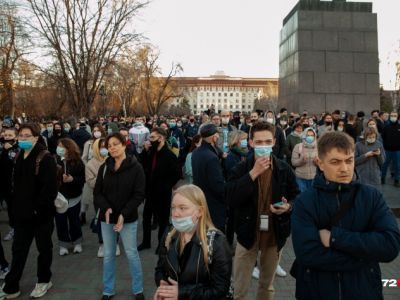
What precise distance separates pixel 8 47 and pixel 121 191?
27957mm

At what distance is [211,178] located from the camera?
4.97 m

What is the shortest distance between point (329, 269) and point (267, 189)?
1.48 metres

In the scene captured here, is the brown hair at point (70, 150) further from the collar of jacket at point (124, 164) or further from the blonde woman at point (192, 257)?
the blonde woman at point (192, 257)

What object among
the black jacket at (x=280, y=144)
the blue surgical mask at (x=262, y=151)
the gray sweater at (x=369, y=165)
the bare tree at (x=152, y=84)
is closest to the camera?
the blue surgical mask at (x=262, y=151)

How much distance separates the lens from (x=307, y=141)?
7.88 m

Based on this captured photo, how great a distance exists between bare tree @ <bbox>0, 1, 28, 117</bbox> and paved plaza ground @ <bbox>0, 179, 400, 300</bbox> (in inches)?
745

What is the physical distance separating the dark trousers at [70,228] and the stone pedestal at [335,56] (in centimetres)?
1395

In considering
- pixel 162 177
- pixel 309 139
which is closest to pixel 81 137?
pixel 162 177

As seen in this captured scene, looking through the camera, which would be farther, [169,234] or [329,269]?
[169,234]

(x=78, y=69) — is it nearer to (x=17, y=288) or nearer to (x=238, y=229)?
(x=17, y=288)

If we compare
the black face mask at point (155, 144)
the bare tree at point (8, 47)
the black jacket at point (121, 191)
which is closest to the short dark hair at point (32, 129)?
the black jacket at point (121, 191)

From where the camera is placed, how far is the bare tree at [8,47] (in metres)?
22.1

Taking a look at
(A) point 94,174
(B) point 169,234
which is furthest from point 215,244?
(A) point 94,174

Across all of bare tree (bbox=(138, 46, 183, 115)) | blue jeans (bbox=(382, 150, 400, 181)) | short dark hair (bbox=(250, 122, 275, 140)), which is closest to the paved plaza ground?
short dark hair (bbox=(250, 122, 275, 140))
